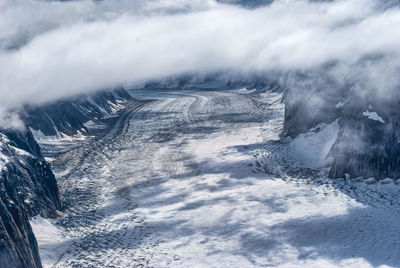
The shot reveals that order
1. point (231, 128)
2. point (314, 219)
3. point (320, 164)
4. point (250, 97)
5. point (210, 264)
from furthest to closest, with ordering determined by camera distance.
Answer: point (250, 97), point (231, 128), point (320, 164), point (314, 219), point (210, 264)

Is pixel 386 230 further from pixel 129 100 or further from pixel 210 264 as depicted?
pixel 129 100

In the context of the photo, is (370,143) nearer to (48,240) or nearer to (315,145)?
(315,145)

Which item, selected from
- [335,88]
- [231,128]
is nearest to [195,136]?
[231,128]

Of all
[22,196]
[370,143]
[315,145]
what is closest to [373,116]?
[370,143]

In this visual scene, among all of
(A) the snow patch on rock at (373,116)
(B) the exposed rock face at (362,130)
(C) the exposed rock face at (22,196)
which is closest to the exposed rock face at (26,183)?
(C) the exposed rock face at (22,196)

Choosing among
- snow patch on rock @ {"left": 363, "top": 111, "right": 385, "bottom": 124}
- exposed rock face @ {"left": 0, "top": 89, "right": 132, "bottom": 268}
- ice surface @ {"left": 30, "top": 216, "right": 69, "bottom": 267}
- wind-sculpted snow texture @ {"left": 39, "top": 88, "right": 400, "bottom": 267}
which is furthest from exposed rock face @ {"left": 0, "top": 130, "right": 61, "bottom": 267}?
snow patch on rock @ {"left": 363, "top": 111, "right": 385, "bottom": 124}

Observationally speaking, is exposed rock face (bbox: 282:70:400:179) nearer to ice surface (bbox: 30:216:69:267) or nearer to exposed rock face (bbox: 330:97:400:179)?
exposed rock face (bbox: 330:97:400:179)

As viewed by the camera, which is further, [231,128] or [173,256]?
[231,128]
